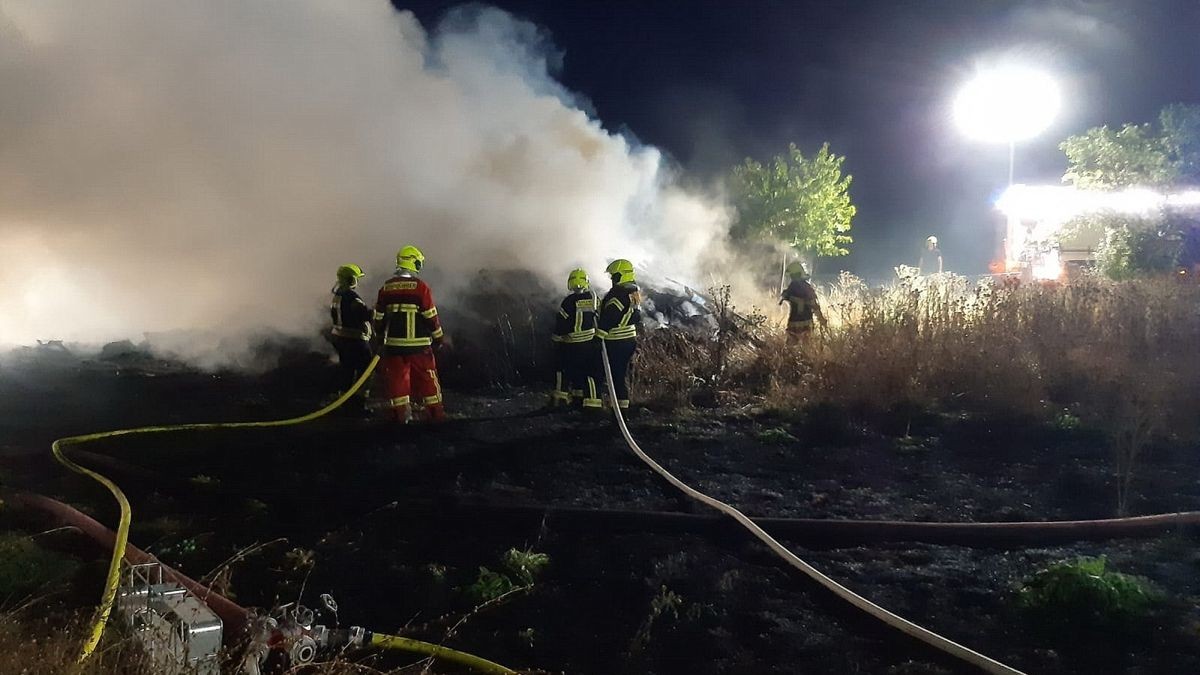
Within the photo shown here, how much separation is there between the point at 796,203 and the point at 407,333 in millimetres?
19514

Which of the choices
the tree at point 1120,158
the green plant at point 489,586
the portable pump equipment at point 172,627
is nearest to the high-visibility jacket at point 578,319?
the green plant at point 489,586

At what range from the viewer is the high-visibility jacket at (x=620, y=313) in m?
6.70

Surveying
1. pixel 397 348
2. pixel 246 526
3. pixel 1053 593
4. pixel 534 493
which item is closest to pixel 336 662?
pixel 246 526

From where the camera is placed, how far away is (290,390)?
7711 mm

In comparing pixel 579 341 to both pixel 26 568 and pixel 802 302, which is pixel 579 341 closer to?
pixel 802 302

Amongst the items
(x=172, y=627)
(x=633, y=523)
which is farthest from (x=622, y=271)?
(x=172, y=627)

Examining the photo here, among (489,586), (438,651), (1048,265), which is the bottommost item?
(438,651)

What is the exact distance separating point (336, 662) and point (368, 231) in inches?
359

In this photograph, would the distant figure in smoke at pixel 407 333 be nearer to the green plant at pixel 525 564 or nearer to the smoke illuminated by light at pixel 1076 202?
the green plant at pixel 525 564

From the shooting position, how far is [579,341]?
6.81 meters

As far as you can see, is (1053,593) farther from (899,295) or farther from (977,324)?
(899,295)

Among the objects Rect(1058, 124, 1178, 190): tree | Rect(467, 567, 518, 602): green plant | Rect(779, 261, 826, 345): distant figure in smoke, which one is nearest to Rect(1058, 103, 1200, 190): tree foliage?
Rect(1058, 124, 1178, 190): tree

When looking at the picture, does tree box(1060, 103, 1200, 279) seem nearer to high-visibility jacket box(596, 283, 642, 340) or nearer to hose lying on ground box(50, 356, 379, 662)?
high-visibility jacket box(596, 283, 642, 340)

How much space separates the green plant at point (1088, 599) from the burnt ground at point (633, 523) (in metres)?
0.06
